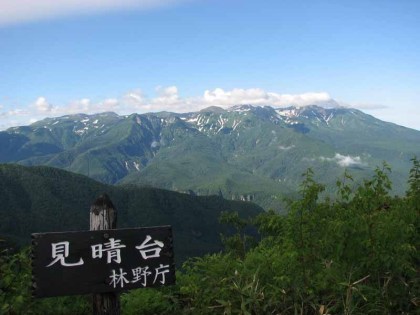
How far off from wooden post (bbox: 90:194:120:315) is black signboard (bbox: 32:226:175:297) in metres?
0.21

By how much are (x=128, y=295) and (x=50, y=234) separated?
3.27 metres

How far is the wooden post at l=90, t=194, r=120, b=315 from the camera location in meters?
6.00

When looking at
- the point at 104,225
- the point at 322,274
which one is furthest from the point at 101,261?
the point at 322,274

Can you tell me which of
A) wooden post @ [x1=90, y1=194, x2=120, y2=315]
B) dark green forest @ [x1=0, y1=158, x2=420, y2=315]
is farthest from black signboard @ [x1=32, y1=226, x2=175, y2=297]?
dark green forest @ [x1=0, y1=158, x2=420, y2=315]

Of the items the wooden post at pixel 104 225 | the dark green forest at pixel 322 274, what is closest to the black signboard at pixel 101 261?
the wooden post at pixel 104 225

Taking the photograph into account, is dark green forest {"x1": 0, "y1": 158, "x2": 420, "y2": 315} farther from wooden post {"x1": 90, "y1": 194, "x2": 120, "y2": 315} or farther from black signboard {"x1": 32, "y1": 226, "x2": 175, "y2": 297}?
wooden post {"x1": 90, "y1": 194, "x2": 120, "y2": 315}

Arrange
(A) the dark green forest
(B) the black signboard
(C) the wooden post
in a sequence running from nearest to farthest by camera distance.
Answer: (B) the black signboard, (C) the wooden post, (A) the dark green forest

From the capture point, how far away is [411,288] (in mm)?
6914

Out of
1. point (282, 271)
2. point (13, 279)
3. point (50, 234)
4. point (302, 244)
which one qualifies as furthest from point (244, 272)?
point (13, 279)

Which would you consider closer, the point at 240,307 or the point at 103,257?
the point at 103,257

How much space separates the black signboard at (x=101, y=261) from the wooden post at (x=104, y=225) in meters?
0.21

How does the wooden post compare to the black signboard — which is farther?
the wooden post

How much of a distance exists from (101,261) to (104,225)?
0.56 metres

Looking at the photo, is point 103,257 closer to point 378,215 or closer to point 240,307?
point 240,307
